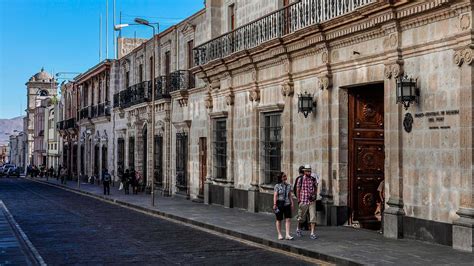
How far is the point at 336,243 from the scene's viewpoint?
13336 millimetres

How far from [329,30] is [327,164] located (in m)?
3.45

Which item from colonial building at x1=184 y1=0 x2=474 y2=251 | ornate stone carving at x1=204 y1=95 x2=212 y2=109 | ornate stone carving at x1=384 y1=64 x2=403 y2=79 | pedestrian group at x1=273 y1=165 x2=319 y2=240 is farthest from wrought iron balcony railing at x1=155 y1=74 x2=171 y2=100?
ornate stone carving at x1=384 y1=64 x2=403 y2=79

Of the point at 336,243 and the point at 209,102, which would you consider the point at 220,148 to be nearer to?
the point at 209,102

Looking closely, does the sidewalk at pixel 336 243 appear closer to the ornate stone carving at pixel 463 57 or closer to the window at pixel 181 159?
the ornate stone carving at pixel 463 57

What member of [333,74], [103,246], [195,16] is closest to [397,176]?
[333,74]

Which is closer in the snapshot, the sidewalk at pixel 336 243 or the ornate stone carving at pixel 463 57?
the sidewalk at pixel 336 243

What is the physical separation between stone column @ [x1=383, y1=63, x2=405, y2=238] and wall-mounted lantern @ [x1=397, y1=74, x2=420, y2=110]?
0.49 m

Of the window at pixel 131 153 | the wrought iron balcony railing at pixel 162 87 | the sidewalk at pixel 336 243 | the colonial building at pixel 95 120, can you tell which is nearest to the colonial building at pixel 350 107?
the sidewalk at pixel 336 243

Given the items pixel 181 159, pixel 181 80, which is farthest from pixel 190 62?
pixel 181 159

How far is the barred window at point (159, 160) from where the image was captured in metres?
32.4

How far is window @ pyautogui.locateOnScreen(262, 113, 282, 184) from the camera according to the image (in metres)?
20.0

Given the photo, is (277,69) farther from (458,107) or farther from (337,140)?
(458,107)

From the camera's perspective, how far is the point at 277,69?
65.1 ft

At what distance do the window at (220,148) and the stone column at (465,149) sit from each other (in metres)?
12.9
